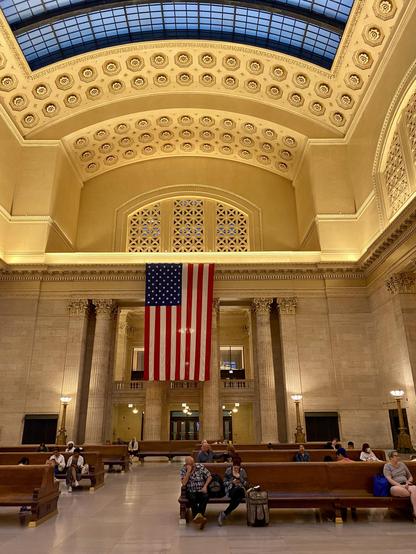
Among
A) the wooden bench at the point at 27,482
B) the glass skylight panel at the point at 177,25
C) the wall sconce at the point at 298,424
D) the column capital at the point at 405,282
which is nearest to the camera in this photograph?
the wooden bench at the point at 27,482

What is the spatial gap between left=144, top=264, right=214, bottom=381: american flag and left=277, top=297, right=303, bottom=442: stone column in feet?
11.3

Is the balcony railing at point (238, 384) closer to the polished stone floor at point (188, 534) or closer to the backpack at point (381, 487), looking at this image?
the polished stone floor at point (188, 534)

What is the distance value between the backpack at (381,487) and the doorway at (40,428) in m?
15.4

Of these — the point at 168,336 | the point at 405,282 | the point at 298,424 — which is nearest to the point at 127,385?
the point at 168,336

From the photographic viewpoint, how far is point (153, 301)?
19.7m

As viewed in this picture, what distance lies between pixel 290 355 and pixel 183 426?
25.0 ft

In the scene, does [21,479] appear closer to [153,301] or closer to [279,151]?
[153,301]

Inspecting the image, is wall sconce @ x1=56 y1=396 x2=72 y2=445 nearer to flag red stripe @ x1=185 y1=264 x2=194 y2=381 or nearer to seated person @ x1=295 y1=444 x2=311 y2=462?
flag red stripe @ x1=185 y1=264 x2=194 y2=381

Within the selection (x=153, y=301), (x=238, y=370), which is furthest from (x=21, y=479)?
(x=238, y=370)

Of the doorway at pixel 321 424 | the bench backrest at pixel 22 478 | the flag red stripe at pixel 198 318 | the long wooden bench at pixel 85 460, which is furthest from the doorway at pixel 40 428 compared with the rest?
the bench backrest at pixel 22 478

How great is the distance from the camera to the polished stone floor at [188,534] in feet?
14.8

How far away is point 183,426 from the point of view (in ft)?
74.5

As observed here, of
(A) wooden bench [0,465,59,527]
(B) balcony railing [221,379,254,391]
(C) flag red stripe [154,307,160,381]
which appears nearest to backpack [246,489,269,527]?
(A) wooden bench [0,465,59,527]

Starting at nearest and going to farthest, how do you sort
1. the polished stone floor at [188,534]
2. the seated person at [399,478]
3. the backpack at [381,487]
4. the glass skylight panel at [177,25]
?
the polished stone floor at [188,534], the seated person at [399,478], the backpack at [381,487], the glass skylight panel at [177,25]
